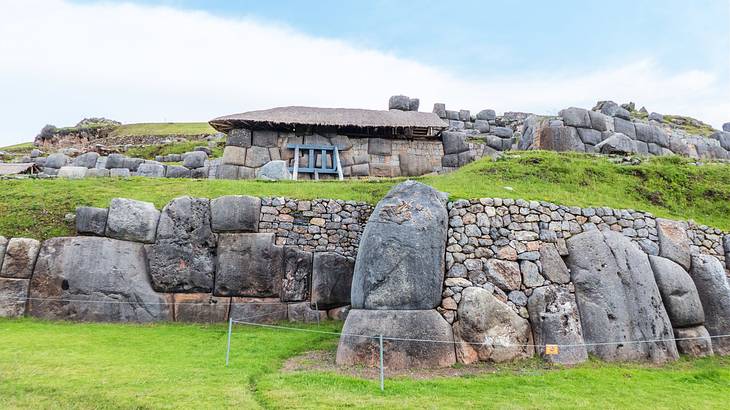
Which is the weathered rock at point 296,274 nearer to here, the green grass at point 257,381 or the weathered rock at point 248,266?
the weathered rock at point 248,266

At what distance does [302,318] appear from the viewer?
44.1ft

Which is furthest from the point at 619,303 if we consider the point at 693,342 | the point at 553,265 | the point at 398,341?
the point at 398,341

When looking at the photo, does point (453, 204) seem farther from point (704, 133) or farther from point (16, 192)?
point (704, 133)

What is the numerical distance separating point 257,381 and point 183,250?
604cm

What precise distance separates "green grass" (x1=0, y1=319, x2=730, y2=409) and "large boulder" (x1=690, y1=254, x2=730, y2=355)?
2.47 ft

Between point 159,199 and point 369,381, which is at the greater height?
point 159,199

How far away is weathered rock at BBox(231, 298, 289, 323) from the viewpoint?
13250 millimetres

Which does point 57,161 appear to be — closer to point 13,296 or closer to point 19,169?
point 19,169

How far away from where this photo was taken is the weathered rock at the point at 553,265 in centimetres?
1127

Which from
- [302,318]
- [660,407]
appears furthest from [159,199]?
[660,407]

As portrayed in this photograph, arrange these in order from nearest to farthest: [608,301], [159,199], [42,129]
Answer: [608,301] → [159,199] → [42,129]

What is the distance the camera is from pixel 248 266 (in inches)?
529

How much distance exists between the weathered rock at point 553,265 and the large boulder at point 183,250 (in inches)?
342

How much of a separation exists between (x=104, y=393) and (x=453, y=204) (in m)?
8.22
